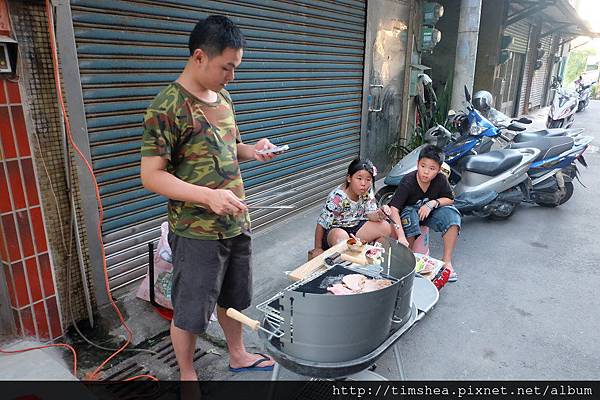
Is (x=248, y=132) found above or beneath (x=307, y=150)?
above

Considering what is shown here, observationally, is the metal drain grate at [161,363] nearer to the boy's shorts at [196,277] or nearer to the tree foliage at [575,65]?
the boy's shorts at [196,277]

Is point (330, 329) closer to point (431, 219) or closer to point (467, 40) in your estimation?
point (431, 219)

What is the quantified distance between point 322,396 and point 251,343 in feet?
2.26

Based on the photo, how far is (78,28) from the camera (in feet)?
8.57

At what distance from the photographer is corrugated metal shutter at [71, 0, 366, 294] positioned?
111 inches

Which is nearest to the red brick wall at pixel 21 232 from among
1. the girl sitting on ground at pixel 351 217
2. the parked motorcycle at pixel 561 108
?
the girl sitting on ground at pixel 351 217

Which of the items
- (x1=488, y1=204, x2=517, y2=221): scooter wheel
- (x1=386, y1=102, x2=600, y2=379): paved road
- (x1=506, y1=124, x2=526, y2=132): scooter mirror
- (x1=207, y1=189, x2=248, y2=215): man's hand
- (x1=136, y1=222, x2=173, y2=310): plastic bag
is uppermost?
(x1=207, y1=189, x2=248, y2=215): man's hand

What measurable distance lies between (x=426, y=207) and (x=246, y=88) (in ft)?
6.71

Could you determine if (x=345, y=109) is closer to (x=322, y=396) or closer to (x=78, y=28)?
(x=78, y=28)

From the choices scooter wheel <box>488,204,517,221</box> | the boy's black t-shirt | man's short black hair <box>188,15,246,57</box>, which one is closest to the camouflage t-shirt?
man's short black hair <box>188,15,246,57</box>

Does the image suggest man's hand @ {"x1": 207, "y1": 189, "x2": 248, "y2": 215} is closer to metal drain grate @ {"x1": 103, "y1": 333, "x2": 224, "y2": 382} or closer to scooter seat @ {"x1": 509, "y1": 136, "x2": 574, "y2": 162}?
metal drain grate @ {"x1": 103, "y1": 333, "x2": 224, "y2": 382}

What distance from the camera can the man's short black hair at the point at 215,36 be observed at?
1768 mm

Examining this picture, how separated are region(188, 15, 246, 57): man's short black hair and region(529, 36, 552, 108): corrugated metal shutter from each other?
17836mm

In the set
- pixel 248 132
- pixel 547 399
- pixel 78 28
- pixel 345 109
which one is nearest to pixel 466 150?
pixel 345 109
